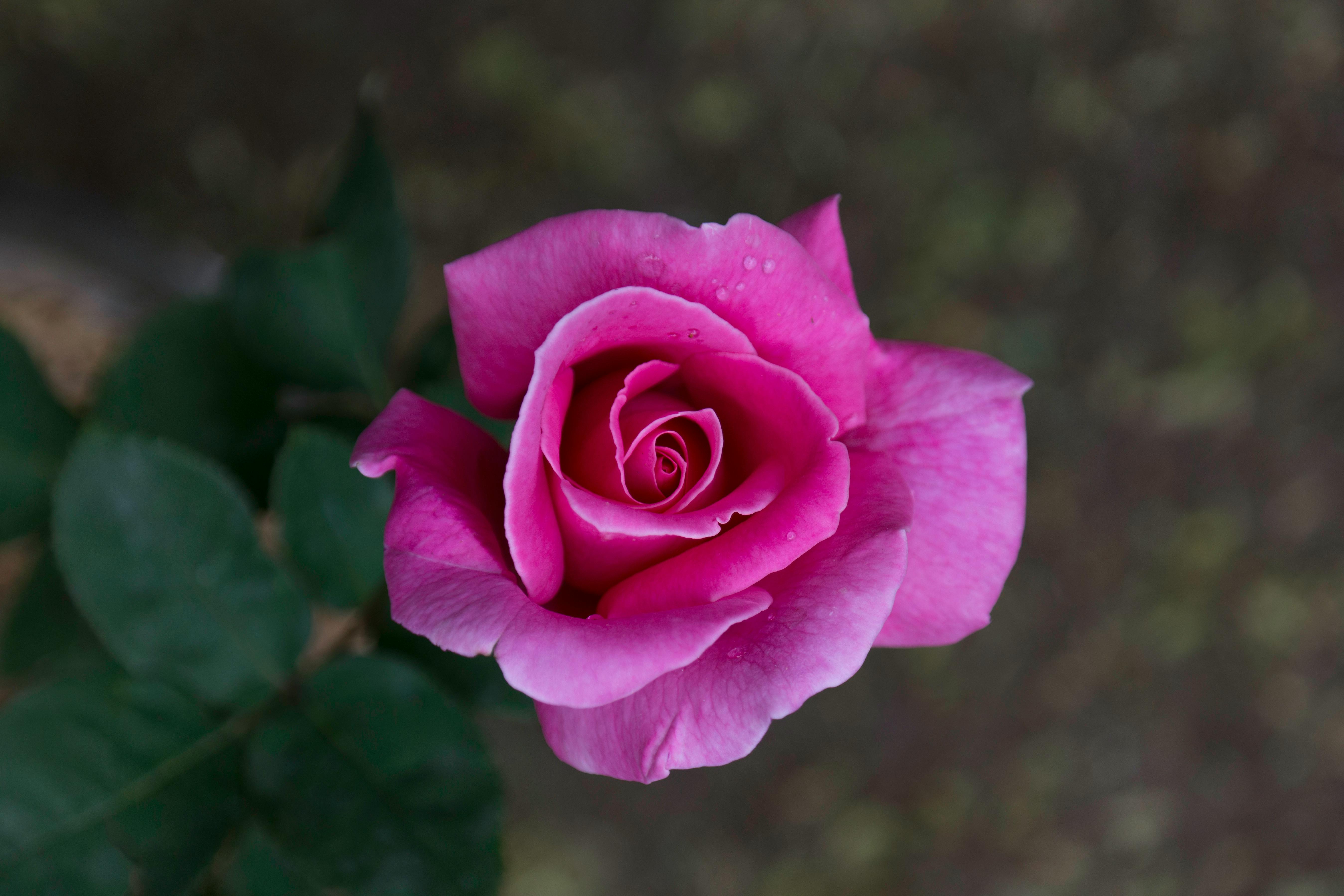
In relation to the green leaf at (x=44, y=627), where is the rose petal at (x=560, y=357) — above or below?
above

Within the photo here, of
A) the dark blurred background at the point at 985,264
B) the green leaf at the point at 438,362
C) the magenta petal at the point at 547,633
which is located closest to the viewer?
the magenta petal at the point at 547,633

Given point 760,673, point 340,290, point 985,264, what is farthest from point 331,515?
point 985,264

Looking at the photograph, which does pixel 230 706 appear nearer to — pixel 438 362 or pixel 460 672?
pixel 460 672

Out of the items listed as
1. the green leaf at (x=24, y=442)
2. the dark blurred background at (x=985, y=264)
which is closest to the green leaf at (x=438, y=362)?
the green leaf at (x=24, y=442)

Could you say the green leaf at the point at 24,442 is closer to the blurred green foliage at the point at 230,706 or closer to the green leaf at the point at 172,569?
the blurred green foliage at the point at 230,706

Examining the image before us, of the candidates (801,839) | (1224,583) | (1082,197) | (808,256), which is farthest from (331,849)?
(1224,583)
